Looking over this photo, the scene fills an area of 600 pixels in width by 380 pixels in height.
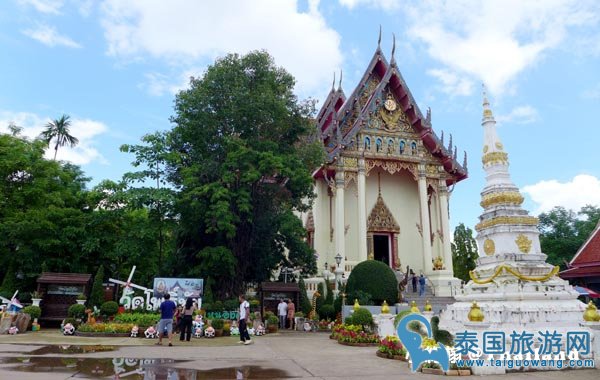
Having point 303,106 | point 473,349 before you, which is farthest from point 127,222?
point 473,349

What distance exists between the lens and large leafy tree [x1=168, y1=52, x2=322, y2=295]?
18.6 meters

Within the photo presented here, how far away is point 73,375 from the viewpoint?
6766 millimetres

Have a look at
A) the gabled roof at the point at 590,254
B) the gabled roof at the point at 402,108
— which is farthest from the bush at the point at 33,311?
the gabled roof at the point at 590,254

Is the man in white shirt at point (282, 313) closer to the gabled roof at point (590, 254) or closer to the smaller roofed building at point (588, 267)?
the smaller roofed building at point (588, 267)

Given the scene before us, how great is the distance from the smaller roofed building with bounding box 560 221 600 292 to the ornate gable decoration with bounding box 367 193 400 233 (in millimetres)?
9060

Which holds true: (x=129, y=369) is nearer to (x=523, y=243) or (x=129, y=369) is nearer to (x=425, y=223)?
(x=523, y=243)

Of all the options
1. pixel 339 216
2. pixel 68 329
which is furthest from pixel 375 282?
pixel 68 329

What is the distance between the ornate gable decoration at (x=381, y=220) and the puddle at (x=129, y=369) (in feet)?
64.7

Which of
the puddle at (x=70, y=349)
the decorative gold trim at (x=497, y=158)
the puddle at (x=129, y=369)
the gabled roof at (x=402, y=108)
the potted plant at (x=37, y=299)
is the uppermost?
the gabled roof at (x=402, y=108)

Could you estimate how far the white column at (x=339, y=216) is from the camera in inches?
968

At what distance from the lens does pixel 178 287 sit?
57.1 ft

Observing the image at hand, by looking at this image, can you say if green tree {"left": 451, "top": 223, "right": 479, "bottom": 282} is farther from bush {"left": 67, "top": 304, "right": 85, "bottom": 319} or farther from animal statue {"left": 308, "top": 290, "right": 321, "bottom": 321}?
bush {"left": 67, "top": 304, "right": 85, "bottom": 319}

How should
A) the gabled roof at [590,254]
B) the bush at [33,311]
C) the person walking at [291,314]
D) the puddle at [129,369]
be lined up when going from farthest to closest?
the gabled roof at [590,254]
the person walking at [291,314]
the bush at [33,311]
the puddle at [129,369]

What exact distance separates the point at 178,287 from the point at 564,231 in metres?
28.9
